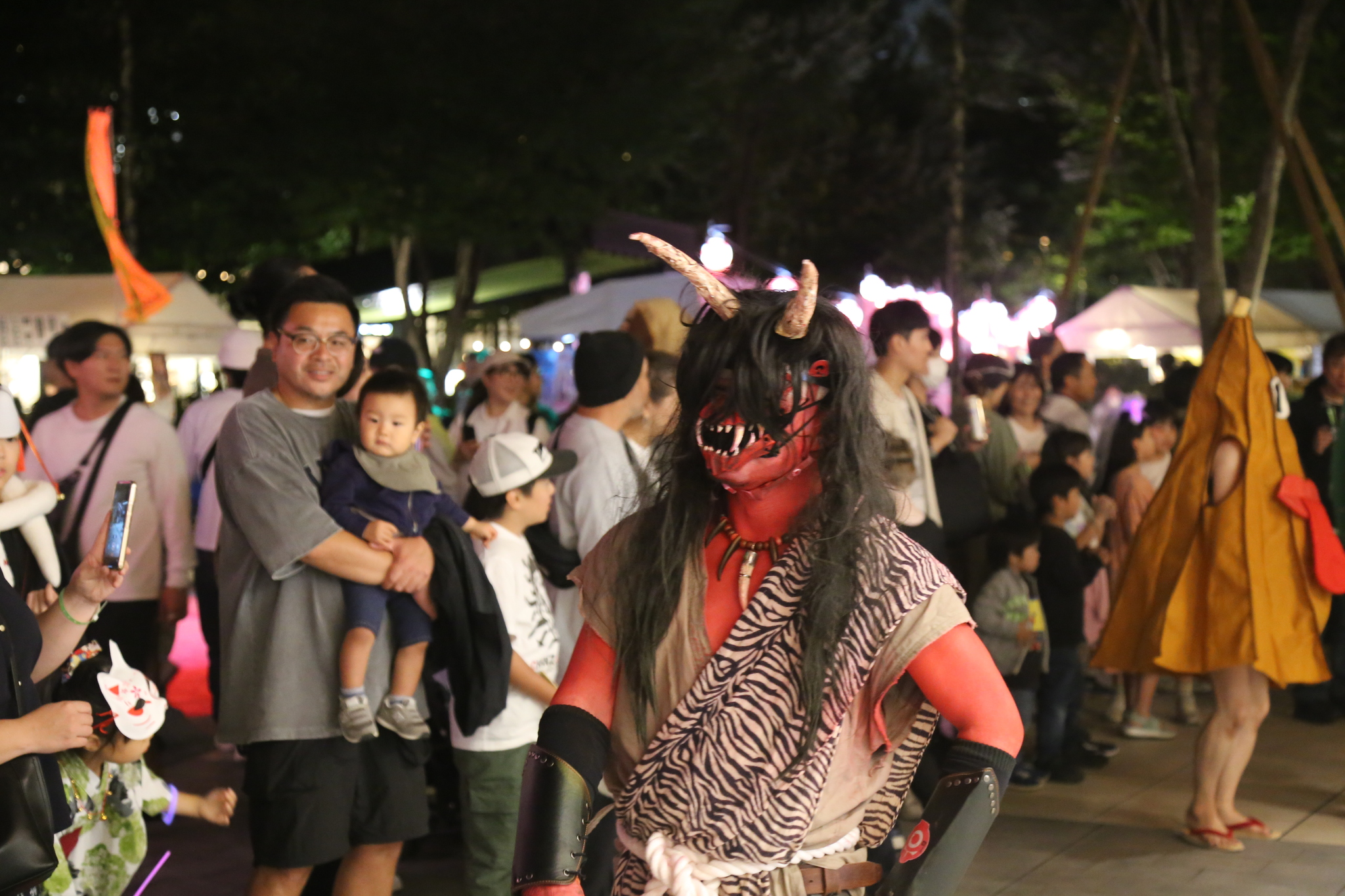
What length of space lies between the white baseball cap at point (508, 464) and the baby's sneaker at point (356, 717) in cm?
94

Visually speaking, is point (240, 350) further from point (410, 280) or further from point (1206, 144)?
point (410, 280)

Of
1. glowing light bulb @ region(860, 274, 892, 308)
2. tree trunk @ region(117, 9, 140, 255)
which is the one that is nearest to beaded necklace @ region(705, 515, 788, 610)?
tree trunk @ region(117, 9, 140, 255)

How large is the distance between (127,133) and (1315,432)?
48.0ft

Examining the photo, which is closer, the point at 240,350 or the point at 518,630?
the point at 518,630

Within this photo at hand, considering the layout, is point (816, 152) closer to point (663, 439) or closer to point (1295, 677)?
point (1295, 677)

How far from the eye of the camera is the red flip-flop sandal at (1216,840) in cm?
576

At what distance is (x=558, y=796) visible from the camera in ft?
6.98

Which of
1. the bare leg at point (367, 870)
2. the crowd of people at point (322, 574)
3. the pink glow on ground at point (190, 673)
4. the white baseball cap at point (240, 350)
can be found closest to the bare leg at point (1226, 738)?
the crowd of people at point (322, 574)

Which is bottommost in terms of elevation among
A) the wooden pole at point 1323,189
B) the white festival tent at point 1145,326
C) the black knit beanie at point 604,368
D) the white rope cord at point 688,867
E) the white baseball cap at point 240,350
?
the white rope cord at point 688,867

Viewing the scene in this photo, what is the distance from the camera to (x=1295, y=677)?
5492 mm

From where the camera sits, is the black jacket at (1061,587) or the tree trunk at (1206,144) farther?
the tree trunk at (1206,144)

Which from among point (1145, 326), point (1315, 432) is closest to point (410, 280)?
point (1145, 326)

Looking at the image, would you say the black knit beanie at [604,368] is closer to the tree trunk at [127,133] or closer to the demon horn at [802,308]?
the demon horn at [802,308]

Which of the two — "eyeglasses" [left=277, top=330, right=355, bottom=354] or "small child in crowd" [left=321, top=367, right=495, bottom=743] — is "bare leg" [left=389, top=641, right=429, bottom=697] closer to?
"small child in crowd" [left=321, top=367, right=495, bottom=743]
